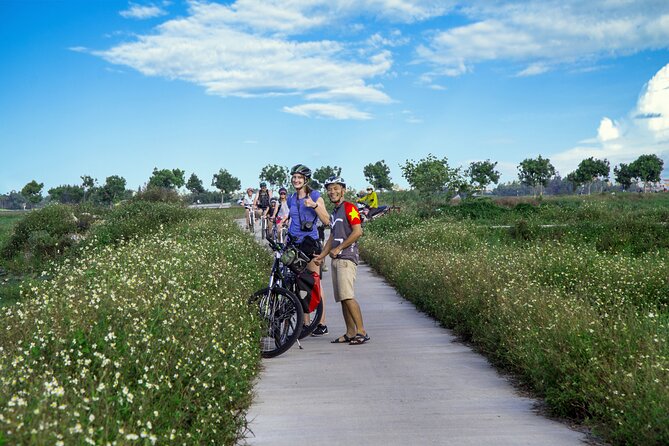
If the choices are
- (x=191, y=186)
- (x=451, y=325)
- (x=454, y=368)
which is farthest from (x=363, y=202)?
(x=191, y=186)

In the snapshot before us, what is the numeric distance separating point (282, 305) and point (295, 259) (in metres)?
0.80

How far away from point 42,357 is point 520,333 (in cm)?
493

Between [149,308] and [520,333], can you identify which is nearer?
[149,308]

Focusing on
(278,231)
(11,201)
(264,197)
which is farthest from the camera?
(11,201)

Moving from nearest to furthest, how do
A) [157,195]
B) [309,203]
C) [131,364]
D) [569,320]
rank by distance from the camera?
[131,364]
[569,320]
[309,203]
[157,195]

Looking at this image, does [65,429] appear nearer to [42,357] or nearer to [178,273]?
[42,357]

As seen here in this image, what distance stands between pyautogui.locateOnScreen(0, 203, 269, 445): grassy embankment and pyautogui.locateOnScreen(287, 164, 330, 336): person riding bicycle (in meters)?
1.34

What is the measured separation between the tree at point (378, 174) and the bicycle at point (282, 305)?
327 feet

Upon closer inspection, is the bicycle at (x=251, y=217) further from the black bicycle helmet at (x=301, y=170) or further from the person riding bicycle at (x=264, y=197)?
the black bicycle helmet at (x=301, y=170)

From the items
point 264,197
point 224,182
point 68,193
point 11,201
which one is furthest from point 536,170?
point 11,201

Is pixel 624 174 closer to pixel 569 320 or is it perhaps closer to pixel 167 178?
pixel 167 178

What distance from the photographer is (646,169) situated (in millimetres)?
119062

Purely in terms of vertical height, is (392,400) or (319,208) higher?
(319,208)

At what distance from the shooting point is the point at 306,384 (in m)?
7.70
